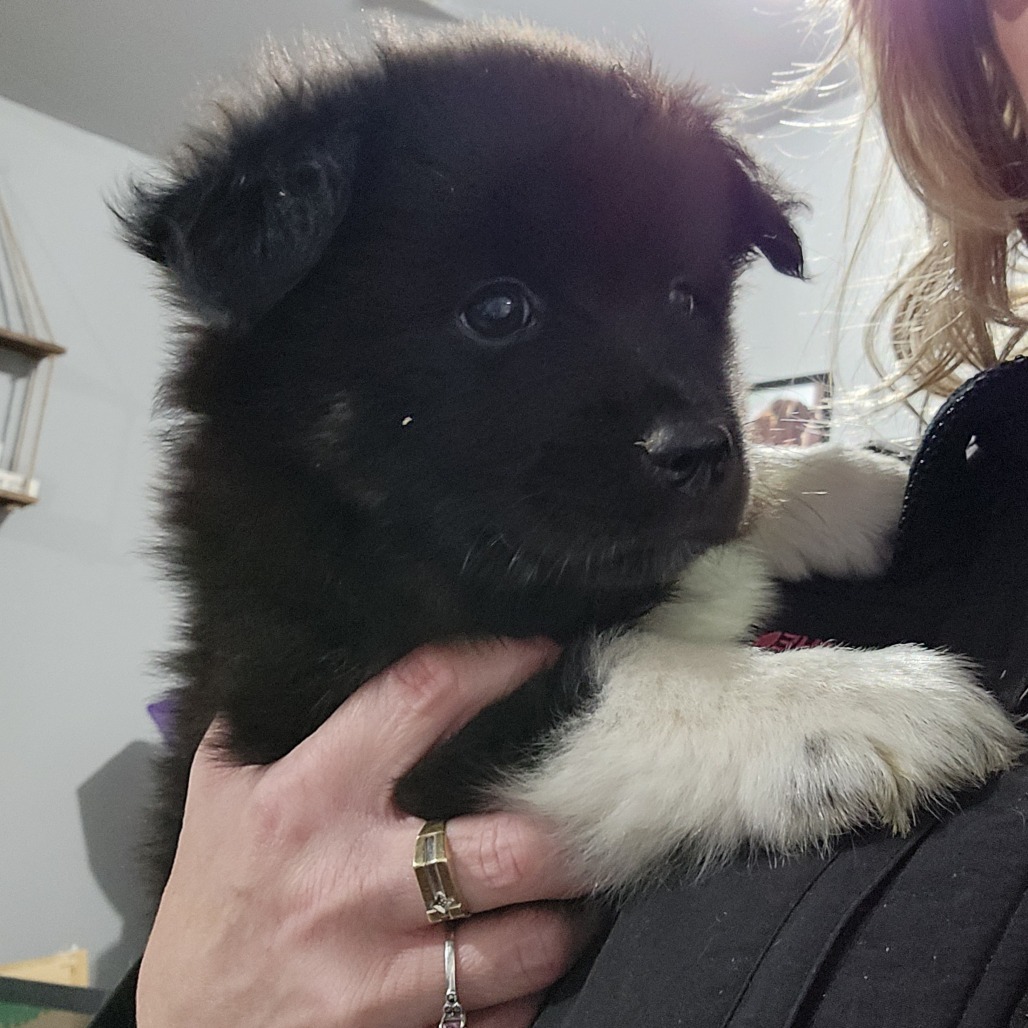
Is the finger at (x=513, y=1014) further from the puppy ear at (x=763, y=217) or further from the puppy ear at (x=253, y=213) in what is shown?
the puppy ear at (x=763, y=217)

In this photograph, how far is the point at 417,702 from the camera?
0.98 meters

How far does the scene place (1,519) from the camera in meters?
4.11

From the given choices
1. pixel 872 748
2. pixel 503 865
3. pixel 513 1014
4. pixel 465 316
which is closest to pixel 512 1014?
pixel 513 1014

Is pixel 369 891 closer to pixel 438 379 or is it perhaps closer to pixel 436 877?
pixel 436 877

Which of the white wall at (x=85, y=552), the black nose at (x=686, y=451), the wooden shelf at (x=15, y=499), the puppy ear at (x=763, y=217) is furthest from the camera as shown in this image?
the white wall at (x=85, y=552)

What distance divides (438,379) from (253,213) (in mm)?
233

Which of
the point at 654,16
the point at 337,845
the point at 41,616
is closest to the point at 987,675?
the point at 337,845

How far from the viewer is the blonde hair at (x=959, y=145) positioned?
4.51 feet

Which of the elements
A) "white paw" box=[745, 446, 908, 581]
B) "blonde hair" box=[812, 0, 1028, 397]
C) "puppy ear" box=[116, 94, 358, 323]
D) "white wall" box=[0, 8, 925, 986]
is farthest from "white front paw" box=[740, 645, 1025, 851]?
"white wall" box=[0, 8, 925, 986]

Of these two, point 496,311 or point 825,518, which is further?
point 825,518

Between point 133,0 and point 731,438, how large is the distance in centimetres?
345

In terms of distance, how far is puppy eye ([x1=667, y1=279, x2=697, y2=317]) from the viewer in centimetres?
107

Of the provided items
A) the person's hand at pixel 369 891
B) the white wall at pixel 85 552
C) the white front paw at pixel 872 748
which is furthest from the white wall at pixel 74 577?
the white front paw at pixel 872 748

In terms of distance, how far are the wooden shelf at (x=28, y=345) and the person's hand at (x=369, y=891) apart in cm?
352
